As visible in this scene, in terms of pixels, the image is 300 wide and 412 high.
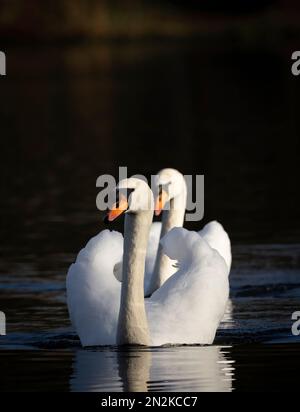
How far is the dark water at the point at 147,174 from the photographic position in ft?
40.1

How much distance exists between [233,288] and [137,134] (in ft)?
59.1

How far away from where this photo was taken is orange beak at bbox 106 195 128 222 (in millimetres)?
12101

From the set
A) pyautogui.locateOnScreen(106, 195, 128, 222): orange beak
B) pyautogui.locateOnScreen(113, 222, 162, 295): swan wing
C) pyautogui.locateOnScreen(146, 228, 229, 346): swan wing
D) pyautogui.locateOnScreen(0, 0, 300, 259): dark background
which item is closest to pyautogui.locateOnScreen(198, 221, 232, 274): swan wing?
pyautogui.locateOnScreen(113, 222, 162, 295): swan wing

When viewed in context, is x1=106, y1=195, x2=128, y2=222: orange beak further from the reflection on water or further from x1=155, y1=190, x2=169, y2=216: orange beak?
x1=155, y1=190, x2=169, y2=216: orange beak

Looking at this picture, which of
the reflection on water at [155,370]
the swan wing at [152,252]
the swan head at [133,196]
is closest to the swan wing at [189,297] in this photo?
the reflection on water at [155,370]

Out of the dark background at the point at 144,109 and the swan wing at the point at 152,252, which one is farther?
the dark background at the point at 144,109

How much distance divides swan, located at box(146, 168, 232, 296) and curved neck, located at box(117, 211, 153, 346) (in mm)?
2678

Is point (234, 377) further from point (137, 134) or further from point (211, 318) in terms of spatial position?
point (137, 134)

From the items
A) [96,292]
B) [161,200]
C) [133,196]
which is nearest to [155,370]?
[133,196]

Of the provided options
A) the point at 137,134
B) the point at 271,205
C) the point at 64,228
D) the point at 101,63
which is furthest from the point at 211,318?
the point at 101,63

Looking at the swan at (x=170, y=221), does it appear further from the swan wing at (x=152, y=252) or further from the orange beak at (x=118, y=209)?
the orange beak at (x=118, y=209)

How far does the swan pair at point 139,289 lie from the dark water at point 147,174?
0.59ft

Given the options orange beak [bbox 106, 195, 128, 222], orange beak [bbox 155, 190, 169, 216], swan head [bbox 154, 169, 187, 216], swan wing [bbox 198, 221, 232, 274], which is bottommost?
orange beak [bbox 106, 195, 128, 222]

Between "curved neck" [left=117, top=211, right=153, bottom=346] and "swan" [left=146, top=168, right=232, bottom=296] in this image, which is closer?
"curved neck" [left=117, top=211, right=153, bottom=346]
